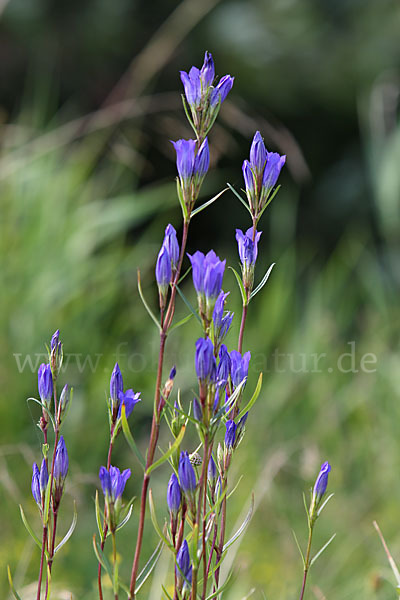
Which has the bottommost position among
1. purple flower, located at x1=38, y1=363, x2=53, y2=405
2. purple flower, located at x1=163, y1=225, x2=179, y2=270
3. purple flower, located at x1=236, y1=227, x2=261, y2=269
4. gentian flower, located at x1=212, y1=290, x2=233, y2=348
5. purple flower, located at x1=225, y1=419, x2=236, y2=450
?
purple flower, located at x1=225, y1=419, x2=236, y2=450

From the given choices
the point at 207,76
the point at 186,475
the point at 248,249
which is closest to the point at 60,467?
the point at 186,475

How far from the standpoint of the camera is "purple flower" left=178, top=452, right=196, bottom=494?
564 mm

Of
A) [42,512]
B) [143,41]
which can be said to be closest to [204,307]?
[42,512]

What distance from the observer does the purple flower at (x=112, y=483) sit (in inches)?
22.8

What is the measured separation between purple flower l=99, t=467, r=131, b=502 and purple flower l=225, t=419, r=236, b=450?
91 millimetres

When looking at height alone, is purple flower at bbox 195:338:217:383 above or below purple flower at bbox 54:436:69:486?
above

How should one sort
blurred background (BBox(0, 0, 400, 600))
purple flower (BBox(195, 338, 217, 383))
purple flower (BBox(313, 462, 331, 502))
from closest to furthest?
purple flower (BBox(195, 338, 217, 383)), purple flower (BBox(313, 462, 331, 502)), blurred background (BBox(0, 0, 400, 600))

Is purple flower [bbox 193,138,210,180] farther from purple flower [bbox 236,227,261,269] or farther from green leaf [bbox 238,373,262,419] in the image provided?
green leaf [bbox 238,373,262,419]

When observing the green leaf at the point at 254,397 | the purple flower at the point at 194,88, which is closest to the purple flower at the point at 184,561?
the green leaf at the point at 254,397

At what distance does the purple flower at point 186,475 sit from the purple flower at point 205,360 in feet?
0.24

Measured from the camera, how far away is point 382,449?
2.05 m

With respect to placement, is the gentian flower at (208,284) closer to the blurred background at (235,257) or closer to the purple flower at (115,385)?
the purple flower at (115,385)

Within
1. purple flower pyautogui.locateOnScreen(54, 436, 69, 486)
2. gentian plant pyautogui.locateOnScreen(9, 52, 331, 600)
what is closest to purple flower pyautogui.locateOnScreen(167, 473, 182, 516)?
gentian plant pyautogui.locateOnScreen(9, 52, 331, 600)

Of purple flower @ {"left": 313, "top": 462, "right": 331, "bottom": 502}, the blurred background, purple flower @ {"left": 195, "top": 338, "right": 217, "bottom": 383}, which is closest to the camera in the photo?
purple flower @ {"left": 195, "top": 338, "right": 217, "bottom": 383}
